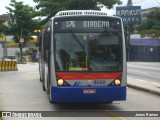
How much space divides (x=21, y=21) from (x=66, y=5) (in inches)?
1229

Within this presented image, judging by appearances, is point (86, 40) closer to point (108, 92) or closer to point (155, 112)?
point (108, 92)

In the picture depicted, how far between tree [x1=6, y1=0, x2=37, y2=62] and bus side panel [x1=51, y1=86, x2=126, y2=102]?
54.7 metres

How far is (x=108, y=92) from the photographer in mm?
12867

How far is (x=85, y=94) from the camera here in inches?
504

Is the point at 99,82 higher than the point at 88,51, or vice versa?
the point at 88,51

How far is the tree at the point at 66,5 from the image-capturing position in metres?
36.6

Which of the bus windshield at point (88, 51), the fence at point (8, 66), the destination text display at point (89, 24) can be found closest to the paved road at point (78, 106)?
the bus windshield at point (88, 51)

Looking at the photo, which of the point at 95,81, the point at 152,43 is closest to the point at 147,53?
the point at 152,43

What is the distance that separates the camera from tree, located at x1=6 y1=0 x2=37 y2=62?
6719 centimetres

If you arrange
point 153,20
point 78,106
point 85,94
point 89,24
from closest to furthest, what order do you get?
1. point 85,94
2. point 89,24
3. point 78,106
4. point 153,20

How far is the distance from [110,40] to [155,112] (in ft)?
7.95

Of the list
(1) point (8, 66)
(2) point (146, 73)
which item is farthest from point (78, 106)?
(1) point (8, 66)

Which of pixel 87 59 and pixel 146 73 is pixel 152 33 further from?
pixel 87 59

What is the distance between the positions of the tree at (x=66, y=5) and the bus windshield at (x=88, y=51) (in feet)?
75.4
